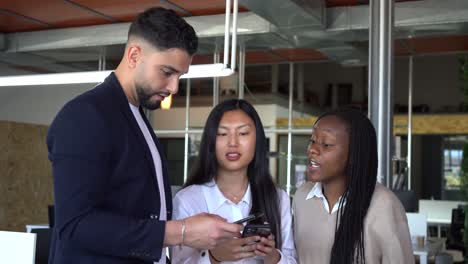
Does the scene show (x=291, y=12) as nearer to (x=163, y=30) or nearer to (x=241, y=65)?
(x=241, y=65)

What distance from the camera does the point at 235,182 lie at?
2.45m

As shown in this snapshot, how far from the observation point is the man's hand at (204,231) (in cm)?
166

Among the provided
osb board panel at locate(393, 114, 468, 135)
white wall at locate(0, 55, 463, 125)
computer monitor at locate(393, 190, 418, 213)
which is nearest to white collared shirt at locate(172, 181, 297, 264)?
computer monitor at locate(393, 190, 418, 213)

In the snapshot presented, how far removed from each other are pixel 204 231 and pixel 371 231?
0.82m

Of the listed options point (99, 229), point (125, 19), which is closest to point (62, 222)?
point (99, 229)

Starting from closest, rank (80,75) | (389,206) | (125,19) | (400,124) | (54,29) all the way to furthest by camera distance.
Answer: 1. (389,206)
2. (80,75)
3. (125,19)
4. (54,29)
5. (400,124)

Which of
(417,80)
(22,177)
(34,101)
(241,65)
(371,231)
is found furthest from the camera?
(417,80)

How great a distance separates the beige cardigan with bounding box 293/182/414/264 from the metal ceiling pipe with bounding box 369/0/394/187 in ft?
11.7

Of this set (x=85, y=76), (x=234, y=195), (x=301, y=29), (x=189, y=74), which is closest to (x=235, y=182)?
(x=234, y=195)

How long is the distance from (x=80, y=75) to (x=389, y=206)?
8.45 ft

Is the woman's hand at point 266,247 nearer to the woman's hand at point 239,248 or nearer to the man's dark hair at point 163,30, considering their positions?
the woman's hand at point 239,248

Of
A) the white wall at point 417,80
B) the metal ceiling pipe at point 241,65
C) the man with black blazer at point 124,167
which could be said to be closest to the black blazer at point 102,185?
the man with black blazer at point 124,167

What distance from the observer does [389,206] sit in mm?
2275

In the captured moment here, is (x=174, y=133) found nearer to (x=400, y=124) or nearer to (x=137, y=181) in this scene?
(x=400, y=124)
